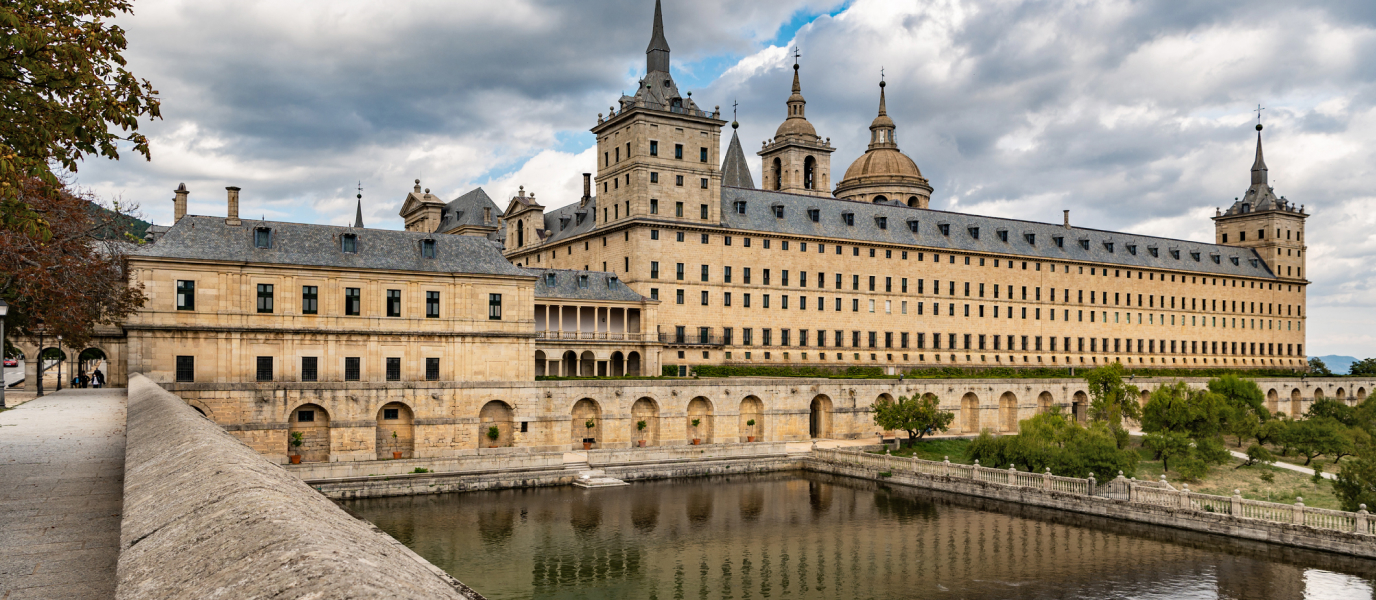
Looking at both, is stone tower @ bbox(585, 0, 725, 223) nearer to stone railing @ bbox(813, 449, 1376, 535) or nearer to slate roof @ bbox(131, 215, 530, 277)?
slate roof @ bbox(131, 215, 530, 277)

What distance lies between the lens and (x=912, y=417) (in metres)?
61.1

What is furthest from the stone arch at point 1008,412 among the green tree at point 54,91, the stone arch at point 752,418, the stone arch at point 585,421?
the green tree at point 54,91

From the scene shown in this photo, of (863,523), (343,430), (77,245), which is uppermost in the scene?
(77,245)

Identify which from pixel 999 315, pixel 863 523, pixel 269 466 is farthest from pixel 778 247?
pixel 269 466

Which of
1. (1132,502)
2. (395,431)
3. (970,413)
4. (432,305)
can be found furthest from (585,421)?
(970,413)

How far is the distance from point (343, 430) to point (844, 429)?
33061 millimetres

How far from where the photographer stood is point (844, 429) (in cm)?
6525

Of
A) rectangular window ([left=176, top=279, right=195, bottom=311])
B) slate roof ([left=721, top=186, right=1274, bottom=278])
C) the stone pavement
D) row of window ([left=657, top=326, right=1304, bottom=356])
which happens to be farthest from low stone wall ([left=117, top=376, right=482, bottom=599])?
slate roof ([left=721, top=186, right=1274, bottom=278])

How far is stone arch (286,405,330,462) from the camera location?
48.1 metres

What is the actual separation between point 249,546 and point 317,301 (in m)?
48.3

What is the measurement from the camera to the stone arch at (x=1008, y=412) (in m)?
73.9

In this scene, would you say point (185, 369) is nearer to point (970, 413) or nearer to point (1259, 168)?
point (970, 413)

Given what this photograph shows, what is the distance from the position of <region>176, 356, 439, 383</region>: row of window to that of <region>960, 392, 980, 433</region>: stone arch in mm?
39892

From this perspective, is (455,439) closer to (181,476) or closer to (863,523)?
(863,523)
